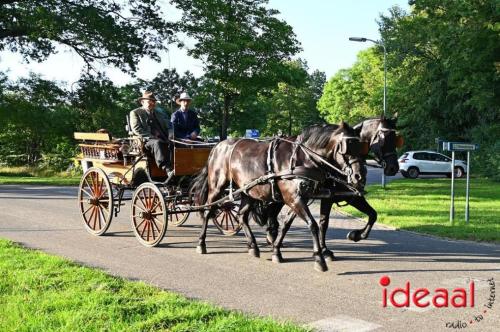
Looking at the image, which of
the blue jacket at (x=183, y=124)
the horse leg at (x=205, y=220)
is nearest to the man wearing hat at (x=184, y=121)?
the blue jacket at (x=183, y=124)

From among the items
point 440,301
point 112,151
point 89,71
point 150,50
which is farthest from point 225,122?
point 440,301

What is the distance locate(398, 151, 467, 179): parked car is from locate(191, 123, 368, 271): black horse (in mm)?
25331

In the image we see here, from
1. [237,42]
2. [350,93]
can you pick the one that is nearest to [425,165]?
[237,42]

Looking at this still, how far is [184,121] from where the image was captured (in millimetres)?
10195

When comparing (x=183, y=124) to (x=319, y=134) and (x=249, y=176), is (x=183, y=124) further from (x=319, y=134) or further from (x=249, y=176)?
(x=319, y=134)

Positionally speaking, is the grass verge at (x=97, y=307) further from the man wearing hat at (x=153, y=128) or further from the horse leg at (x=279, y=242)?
the man wearing hat at (x=153, y=128)

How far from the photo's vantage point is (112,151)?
10180mm

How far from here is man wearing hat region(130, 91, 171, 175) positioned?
9078mm

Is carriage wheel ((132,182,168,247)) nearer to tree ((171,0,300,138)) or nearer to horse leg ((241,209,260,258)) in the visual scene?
horse leg ((241,209,260,258))

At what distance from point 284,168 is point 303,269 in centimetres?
143

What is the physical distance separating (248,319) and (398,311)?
1.59 m

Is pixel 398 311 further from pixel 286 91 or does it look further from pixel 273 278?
pixel 286 91

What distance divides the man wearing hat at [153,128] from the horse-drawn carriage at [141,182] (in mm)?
166

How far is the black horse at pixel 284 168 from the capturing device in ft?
23.7
